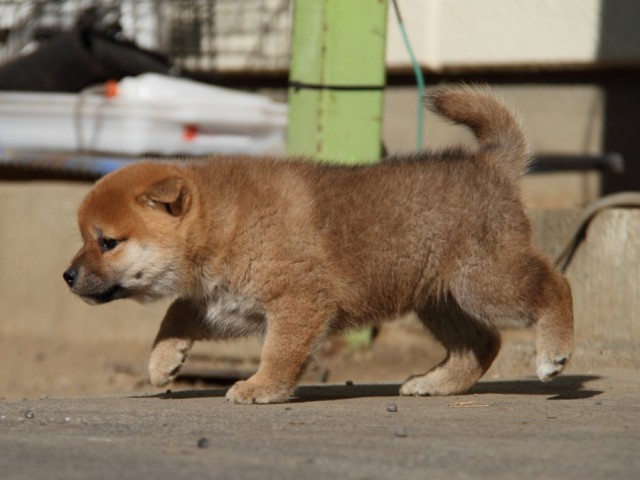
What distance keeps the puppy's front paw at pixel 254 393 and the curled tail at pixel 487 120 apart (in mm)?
1348

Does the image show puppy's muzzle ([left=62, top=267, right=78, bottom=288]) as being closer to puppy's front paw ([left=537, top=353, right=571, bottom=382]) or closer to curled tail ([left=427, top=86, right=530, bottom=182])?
curled tail ([left=427, top=86, right=530, bottom=182])

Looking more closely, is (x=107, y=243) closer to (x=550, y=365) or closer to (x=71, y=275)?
(x=71, y=275)

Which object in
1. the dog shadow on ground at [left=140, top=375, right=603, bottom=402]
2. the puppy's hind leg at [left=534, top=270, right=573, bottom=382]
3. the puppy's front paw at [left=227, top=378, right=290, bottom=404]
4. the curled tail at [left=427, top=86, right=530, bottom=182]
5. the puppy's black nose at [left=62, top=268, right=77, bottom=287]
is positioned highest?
the curled tail at [left=427, top=86, right=530, bottom=182]

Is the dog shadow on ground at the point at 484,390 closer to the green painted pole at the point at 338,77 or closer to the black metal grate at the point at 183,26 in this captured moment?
the green painted pole at the point at 338,77

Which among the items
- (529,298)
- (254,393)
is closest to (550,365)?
(529,298)

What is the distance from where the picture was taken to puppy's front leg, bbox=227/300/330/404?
4.50m

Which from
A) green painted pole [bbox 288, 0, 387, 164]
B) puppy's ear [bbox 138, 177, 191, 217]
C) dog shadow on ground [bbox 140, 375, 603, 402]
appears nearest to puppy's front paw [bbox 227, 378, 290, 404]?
dog shadow on ground [bbox 140, 375, 603, 402]

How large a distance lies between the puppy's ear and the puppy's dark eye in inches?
7.6

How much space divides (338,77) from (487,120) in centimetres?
181

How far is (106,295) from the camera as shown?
467 centimetres

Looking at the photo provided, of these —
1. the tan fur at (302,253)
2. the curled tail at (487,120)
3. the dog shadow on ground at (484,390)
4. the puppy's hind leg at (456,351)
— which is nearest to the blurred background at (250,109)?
the dog shadow on ground at (484,390)

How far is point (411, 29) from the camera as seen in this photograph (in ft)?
28.7

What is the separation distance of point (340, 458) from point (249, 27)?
663 cm

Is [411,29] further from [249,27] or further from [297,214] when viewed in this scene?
[297,214]
